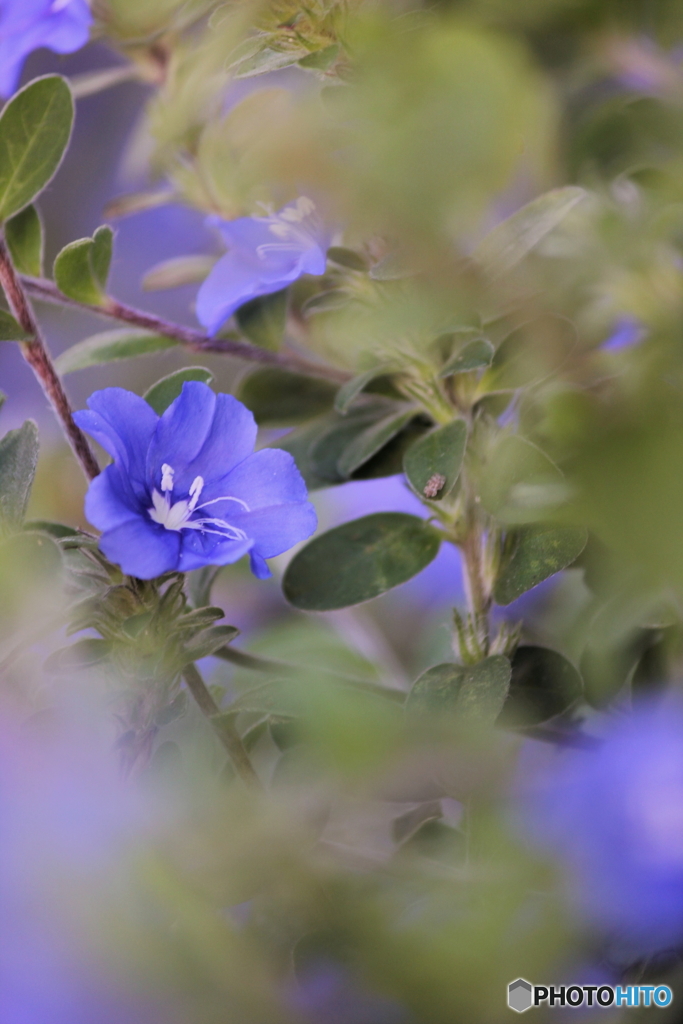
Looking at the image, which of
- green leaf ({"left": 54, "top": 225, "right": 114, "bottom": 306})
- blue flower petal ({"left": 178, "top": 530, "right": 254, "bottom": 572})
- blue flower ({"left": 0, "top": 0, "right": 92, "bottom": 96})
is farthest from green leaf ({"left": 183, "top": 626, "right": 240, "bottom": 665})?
blue flower ({"left": 0, "top": 0, "right": 92, "bottom": 96})

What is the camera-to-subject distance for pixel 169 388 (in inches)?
21.3

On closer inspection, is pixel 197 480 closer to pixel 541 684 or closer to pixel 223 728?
pixel 223 728

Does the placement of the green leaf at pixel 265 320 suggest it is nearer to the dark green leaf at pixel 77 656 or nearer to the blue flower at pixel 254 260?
the blue flower at pixel 254 260

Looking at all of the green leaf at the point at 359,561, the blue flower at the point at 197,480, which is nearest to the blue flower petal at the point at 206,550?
the blue flower at the point at 197,480

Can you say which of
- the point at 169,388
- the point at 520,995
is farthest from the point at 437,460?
the point at 520,995

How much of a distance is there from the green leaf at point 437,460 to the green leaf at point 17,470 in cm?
19

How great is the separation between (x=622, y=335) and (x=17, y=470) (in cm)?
41

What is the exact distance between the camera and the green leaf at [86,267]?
1.82 feet

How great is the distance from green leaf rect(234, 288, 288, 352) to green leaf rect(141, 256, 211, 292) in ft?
0.32

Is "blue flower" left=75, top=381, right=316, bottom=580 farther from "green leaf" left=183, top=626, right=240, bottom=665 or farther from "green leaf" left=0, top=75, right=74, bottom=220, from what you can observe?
"green leaf" left=0, top=75, right=74, bottom=220

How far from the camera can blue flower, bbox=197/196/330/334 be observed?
1.86 ft

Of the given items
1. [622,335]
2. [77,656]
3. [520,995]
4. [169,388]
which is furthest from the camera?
[622,335]

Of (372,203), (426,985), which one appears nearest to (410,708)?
(426,985)

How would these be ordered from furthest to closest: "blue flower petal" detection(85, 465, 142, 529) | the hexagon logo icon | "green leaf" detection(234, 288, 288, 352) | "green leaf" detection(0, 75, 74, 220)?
"green leaf" detection(234, 288, 288, 352) < "green leaf" detection(0, 75, 74, 220) < "blue flower petal" detection(85, 465, 142, 529) < the hexagon logo icon
